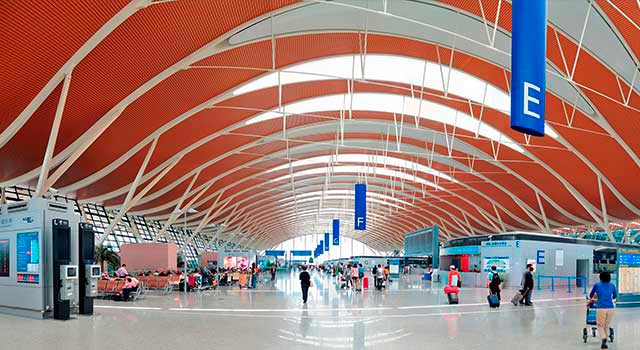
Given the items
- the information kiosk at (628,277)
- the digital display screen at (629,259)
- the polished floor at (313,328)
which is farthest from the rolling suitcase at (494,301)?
the digital display screen at (629,259)

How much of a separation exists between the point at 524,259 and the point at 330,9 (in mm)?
20800

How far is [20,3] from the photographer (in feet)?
49.1

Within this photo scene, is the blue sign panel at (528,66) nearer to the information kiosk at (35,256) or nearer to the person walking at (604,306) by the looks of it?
the person walking at (604,306)

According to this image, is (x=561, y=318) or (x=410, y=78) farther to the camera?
(x=410, y=78)

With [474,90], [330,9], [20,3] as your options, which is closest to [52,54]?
[20,3]

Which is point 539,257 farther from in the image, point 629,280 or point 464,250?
point 629,280

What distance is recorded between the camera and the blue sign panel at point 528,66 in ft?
30.4

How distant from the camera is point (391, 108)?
1359 inches

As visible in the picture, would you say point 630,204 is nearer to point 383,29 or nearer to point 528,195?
point 528,195

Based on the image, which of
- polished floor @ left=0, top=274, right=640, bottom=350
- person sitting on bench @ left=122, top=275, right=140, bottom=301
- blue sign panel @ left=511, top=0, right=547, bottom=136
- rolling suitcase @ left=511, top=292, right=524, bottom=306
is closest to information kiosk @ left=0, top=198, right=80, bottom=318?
polished floor @ left=0, top=274, right=640, bottom=350

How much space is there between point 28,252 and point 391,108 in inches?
901

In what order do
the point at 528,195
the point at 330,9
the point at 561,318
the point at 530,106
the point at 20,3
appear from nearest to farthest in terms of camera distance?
the point at 530,106 < the point at 20,3 < the point at 561,318 < the point at 330,9 < the point at 528,195

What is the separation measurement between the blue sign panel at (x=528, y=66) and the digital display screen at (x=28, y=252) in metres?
12.7

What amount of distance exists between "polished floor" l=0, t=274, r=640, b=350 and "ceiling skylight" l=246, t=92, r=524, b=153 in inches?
568
